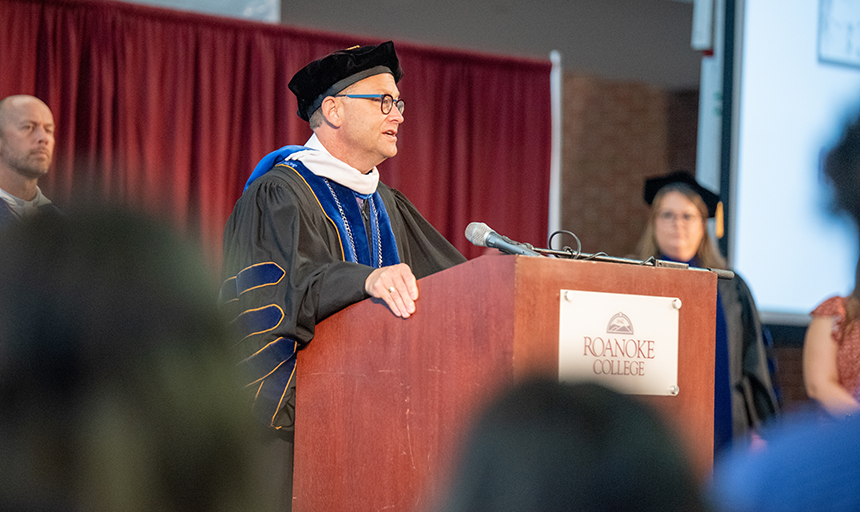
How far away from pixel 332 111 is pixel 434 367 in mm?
1048

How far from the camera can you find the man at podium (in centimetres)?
172

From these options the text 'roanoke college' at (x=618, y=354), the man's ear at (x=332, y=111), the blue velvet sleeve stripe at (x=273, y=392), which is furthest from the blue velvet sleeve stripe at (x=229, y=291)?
the text 'roanoke college' at (x=618, y=354)

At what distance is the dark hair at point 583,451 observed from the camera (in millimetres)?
512

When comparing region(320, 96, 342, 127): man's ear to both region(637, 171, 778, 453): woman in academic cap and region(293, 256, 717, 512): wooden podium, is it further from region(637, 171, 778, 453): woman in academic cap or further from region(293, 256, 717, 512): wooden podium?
region(637, 171, 778, 453): woman in academic cap

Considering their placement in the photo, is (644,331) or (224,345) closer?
(224,345)

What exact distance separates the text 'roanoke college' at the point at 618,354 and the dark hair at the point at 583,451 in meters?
0.82

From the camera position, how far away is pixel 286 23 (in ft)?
16.1

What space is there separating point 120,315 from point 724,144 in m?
4.39

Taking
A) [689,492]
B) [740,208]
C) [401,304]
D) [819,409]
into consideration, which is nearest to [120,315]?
[689,492]

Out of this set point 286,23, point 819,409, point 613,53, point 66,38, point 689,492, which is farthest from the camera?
point 613,53

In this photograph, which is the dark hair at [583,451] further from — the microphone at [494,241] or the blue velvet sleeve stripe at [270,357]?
the blue velvet sleeve stripe at [270,357]

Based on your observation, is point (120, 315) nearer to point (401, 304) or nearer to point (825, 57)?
point (401, 304)

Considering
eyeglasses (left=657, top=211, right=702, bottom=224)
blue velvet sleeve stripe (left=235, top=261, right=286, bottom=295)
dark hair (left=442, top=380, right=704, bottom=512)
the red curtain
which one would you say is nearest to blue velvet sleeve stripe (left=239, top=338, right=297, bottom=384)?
blue velvet sleeve stripe (left=235, top=261, right=286, bottom=295)

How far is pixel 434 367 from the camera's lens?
1.45 meters
